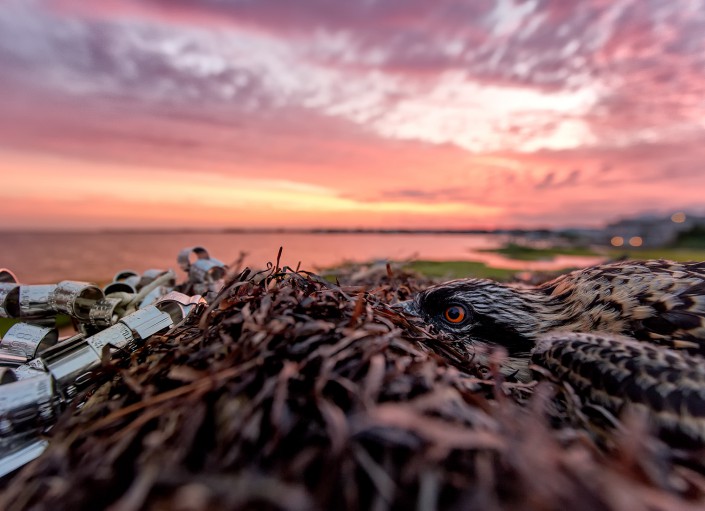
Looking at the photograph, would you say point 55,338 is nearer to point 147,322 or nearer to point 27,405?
point 147,322

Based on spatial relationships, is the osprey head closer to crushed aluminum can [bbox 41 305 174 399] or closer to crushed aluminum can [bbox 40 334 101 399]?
crushed aluminum can [bbox 41 305 174 399]

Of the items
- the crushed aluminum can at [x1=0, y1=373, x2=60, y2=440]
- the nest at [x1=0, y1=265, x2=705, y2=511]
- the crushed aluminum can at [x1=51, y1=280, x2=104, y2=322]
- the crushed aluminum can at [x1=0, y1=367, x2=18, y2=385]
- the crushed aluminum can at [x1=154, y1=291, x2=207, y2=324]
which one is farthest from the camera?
the crushed aluminum can at [x1=51, y1=280, x2=104, y2=322]

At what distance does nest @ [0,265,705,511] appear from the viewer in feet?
2.37

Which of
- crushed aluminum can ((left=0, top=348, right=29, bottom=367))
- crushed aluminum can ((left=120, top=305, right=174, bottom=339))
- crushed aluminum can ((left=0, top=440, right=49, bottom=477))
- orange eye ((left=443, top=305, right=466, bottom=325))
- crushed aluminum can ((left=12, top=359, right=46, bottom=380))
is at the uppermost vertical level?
crushed aluminum can ((left=120, top=305, right=174, bottom=339))

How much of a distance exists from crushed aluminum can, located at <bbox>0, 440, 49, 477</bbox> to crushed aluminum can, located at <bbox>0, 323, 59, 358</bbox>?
0.81 metres

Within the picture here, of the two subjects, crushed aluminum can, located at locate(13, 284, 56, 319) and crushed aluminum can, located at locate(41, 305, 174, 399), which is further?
crushed aluminum can, located at locate(13, 284, 56, 319)

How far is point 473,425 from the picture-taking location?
→ 0.93 meters

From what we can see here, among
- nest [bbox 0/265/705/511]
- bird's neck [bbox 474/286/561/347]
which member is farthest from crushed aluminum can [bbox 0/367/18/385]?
bird's neck [bbox 474/286/561/347]

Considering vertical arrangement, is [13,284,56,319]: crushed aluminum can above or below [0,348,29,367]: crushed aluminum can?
above

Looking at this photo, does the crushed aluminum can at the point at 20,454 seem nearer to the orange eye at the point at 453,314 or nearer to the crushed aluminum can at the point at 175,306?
the crushed aluminum can at the point at 175,306

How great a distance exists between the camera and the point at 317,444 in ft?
2.93

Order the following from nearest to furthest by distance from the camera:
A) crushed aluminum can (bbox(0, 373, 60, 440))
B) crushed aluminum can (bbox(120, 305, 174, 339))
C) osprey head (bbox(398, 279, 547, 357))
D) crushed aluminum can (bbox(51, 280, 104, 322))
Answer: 1. crushed aluminum can (bbox(0, 373, 60, 440))
2. crushed aluminum can (bbox(120, 305, 174, 339))
3. crushed aluminum can (bbox(51, 280, 104, 322))
4. osprey head (bbox(398, 279, 547, 357))

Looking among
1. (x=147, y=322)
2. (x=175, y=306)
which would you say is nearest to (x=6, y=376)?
(x=147, y=322)

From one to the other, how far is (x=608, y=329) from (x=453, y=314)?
820 millimetres
